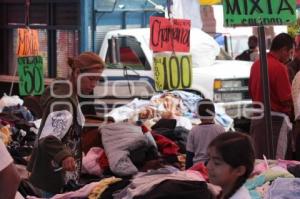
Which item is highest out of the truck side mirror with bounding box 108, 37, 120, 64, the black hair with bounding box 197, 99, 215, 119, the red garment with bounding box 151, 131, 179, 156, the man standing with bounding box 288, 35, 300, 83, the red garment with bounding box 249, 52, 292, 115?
the truck side mirror with bounding box 108, 37, 120, 64

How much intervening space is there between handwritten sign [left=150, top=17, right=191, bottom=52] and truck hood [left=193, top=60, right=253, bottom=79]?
404cm

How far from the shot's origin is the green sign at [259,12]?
5406 millimetres

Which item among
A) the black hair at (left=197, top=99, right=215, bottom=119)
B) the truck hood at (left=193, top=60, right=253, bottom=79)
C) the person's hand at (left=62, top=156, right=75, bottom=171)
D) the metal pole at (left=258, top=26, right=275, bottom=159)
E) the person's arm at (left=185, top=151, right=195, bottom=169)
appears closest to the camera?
the person's hand at (left=62, top=156, right=75, bottom=171)

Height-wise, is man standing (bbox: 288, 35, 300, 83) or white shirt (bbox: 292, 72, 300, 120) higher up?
man standing (bbox: 288, 35, 300, 83)

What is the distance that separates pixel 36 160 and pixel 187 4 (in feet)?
18.6

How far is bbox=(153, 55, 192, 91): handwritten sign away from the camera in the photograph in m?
7.07

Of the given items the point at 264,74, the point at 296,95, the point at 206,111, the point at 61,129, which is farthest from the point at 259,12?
the point at 296,95

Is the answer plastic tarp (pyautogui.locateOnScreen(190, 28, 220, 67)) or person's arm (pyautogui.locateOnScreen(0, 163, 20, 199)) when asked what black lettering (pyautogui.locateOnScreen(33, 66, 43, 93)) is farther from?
person's arm (pyautogui.locateOnScreen(0, 163, 20, 199))

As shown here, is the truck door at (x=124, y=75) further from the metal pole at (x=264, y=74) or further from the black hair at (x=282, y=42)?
the metal pole at (x=264, y=74)

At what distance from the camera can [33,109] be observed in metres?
8.80

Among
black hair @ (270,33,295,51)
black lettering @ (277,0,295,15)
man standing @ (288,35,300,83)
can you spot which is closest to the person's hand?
black lettering @ (277,0,295,15)

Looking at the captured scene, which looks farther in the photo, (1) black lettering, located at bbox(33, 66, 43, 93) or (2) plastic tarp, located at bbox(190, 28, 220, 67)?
(2) plastic tarp, located at bbox(190, 28, 220, 67)

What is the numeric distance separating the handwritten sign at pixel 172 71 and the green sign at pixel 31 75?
147 cm

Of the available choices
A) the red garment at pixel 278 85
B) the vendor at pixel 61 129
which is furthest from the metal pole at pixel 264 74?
the red garment at pixel 278 85
